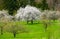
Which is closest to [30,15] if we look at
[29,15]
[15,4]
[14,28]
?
[29,15]

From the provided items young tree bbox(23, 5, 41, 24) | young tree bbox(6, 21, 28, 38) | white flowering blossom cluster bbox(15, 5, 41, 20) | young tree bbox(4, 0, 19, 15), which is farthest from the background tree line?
young tree bbox(6, 21, 28, 38)

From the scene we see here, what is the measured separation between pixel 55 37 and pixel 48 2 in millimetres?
62389

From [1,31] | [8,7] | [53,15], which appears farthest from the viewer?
[8,7]

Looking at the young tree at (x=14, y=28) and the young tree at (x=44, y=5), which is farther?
the young tree at (x=44, y=5)

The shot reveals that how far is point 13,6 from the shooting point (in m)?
69.8

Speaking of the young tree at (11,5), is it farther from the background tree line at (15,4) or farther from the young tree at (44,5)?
the young tree at (44,5)

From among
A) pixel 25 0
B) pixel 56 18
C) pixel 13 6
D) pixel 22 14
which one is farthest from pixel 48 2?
pixel 22 14

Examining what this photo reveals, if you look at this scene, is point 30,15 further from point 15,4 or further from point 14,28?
point 15,4

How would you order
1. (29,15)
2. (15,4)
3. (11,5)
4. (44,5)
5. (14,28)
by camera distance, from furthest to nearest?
1. (44,5)
2. (15,4)
3. (11,5)
4. (29,15)
5. (14,28)

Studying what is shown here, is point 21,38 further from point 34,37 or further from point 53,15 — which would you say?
point 53,15

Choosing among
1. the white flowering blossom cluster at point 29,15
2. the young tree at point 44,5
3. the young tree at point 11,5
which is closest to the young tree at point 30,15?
the white flowering blossom cluster at point 29,15

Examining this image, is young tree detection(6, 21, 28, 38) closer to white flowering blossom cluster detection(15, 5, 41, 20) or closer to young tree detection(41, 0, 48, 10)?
white flowering blossom cluster detection(15, 5, 41, 20)

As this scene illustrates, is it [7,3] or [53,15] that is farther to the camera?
[7,3]

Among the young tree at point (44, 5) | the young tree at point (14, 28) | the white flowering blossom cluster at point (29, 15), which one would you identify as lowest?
the young tree at point (44, 5)
